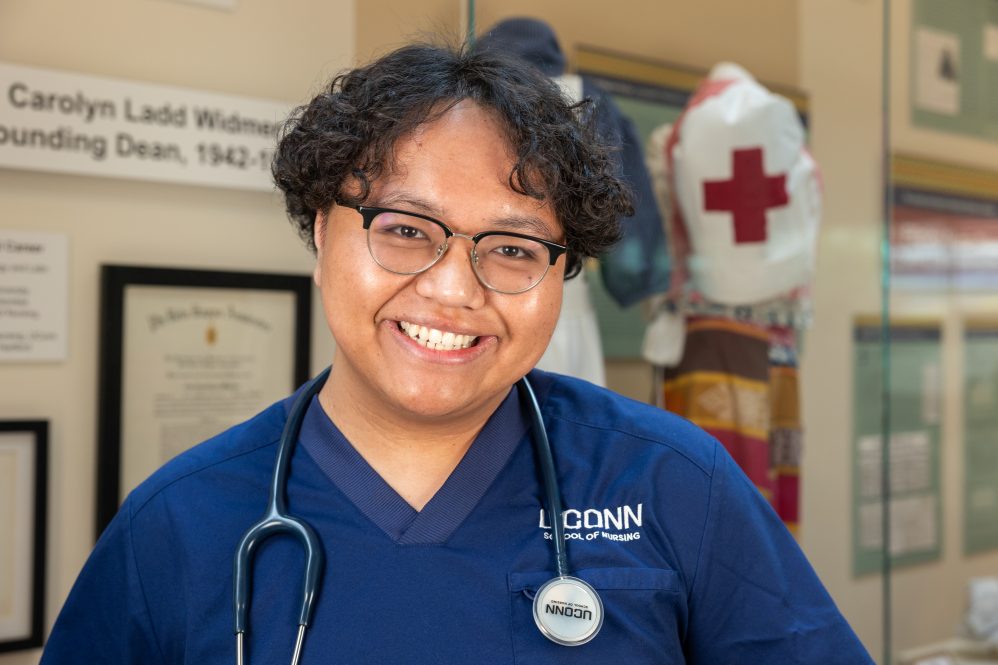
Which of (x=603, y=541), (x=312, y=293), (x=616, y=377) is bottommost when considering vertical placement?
(x=603, y=541)

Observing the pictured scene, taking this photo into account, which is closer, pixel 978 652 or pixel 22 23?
pixel 22 23

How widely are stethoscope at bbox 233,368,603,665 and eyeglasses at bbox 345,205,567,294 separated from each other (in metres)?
0.21

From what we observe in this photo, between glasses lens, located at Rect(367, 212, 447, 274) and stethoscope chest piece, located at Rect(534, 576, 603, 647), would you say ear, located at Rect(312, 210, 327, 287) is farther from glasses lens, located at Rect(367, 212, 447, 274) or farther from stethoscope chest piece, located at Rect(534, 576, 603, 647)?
stethoscope chest piece, located at Rect(534, 576, 603, 647)

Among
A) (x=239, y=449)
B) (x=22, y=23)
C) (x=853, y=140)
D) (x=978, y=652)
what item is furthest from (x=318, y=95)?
(x=978, y=652)

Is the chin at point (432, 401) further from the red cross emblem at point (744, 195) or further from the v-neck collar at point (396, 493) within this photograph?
the red cross emblem at point (744, 195)

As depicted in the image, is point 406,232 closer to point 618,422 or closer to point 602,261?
point 618,422

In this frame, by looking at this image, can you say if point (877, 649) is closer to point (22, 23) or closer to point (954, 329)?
point (954, 329)

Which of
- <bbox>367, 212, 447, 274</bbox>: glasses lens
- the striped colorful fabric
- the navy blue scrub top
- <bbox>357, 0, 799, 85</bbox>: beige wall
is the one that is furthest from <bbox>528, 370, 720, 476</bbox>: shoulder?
the striped colorful fabric

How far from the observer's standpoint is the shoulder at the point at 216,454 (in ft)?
3.49

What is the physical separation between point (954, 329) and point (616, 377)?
3.94 feet

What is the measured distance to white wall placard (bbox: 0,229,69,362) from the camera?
1.66 meters

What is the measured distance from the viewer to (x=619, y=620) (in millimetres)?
987

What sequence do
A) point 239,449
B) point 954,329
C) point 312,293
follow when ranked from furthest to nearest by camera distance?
point 954,329 < point 312,293 < point 239,449

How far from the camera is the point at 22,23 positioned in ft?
5.51
